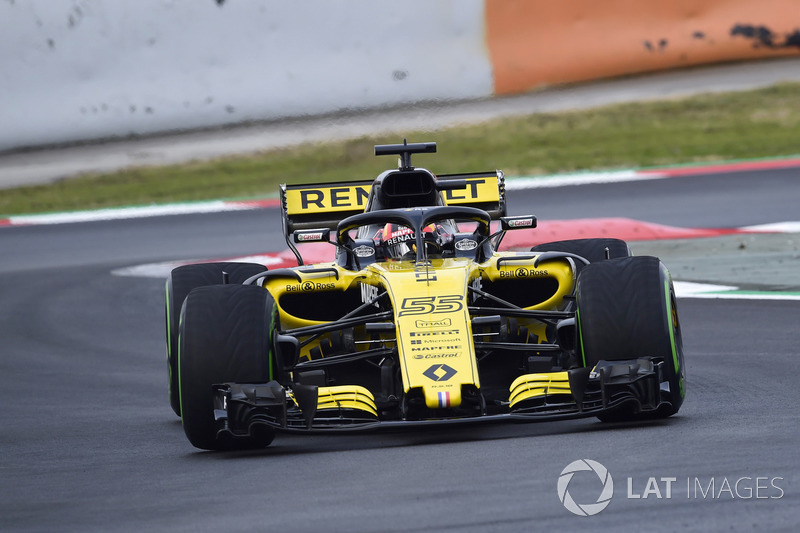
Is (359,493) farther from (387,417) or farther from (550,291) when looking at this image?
(550,291)

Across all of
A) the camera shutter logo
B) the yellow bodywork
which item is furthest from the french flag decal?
the camera shutter logo

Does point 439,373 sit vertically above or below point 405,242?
below

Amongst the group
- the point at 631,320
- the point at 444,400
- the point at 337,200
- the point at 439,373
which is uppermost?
the point at 337,200

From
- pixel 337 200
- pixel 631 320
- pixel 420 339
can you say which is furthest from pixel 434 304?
→ pixel 337 200

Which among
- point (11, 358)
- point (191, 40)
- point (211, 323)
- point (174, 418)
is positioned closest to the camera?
point (211, 323)

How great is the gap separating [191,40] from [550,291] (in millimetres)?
13147

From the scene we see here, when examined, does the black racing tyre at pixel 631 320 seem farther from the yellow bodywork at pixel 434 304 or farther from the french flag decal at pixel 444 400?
the french flag decal at pixel 444 400

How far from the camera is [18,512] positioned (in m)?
5.29

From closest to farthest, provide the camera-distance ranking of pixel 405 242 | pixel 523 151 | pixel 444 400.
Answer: pixel 444 400, pixel 405 242, pixel 523 151

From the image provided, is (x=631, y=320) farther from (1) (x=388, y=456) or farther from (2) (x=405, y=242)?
(2) (x=405, y=242)

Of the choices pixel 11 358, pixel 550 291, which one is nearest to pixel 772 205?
pixel 550 291

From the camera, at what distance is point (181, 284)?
8.07 meters

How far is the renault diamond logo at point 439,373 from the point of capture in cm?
639
